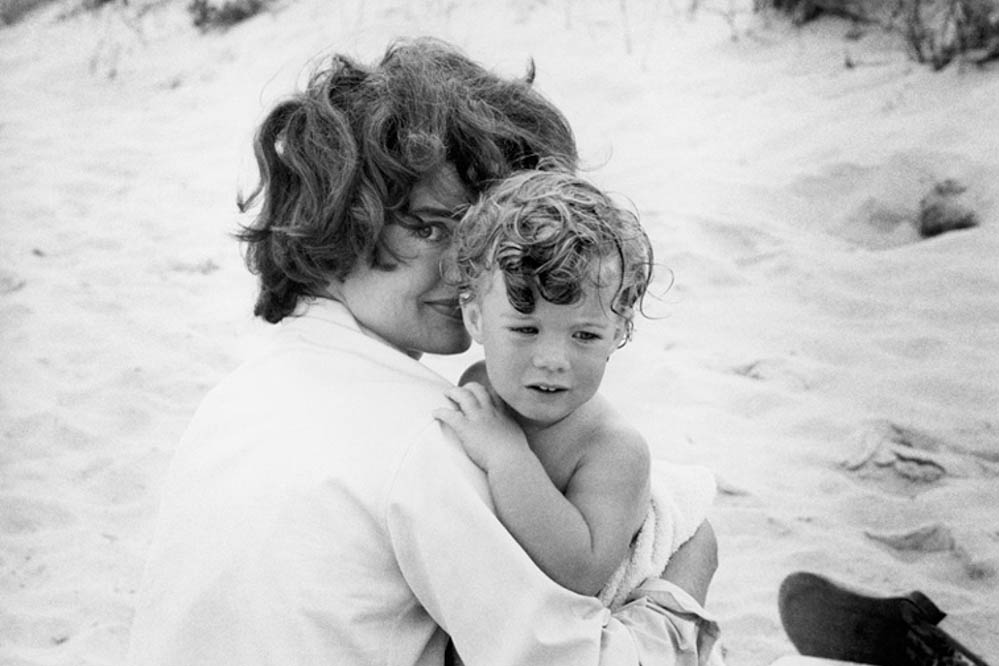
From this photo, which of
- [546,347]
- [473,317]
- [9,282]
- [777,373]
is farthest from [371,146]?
[9,282]

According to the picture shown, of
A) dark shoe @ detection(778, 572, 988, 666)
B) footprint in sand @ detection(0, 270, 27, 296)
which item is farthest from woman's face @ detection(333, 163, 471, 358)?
footprint in sand @ detection(0, 270, 27, 296)

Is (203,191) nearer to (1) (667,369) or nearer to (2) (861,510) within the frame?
(1) (667,369)

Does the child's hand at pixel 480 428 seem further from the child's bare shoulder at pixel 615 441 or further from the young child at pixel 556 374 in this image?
the child's bare shoulder at pixel 615 441

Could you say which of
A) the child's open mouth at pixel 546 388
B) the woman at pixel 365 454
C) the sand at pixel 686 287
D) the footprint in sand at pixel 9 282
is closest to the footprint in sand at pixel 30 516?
the sand at pixel 686 287

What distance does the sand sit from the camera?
148 inches

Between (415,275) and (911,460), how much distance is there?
2.38m

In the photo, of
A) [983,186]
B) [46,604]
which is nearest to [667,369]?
[983,186]

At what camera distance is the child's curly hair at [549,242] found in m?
1.93

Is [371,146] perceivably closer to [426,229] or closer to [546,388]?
[426,229]

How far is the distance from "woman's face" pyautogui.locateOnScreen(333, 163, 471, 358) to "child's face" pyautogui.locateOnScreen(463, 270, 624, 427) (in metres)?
0.13

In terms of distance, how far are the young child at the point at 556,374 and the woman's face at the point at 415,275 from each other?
0.06 m

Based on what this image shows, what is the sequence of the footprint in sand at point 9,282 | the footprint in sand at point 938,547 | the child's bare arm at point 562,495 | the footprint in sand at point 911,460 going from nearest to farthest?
the child's bare arm at point 562,495 < the footprint in sand at point 938,547 < the footprint in sand at point 911,460 < the footprint in sand at point 9,282

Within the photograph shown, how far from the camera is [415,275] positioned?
2.13 metres

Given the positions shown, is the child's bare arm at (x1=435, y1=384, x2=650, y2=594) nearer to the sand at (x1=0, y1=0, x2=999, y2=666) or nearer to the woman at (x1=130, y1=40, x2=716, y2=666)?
the woman at (x1=130, y1=40, x2=716, y2=666)
